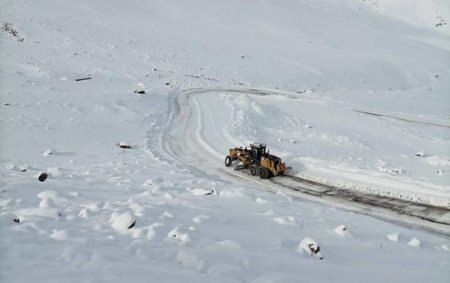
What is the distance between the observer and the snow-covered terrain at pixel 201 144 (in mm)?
8789

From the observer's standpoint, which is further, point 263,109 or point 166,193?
point 263,109

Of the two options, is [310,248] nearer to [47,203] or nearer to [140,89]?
[47,203]

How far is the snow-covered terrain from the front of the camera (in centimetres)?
879

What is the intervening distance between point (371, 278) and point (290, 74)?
160 feet

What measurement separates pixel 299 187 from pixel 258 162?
2.66 m

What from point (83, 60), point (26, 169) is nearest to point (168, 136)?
point (26, 169)

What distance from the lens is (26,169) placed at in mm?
16734

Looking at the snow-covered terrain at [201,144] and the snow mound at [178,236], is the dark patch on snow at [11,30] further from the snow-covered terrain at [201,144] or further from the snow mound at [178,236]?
the snow mound at [178,236]

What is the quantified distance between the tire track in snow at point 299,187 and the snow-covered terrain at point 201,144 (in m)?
0.21

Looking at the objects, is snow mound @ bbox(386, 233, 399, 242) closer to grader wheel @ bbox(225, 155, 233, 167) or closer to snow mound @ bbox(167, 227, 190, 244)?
snow mound @ bbox(167, 227, 190, 244)

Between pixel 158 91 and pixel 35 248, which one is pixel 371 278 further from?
pixel 158 91

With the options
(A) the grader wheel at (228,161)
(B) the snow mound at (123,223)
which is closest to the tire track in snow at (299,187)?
(A) the grader wheel at (228,161)

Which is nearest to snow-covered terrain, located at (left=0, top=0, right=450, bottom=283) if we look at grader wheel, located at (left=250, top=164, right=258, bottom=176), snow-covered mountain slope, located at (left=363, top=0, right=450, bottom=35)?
grader wheel, located at (left=250, top=164, right=258, bottom=176)

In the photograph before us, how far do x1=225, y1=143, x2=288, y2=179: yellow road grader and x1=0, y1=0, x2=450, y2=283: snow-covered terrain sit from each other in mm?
770
